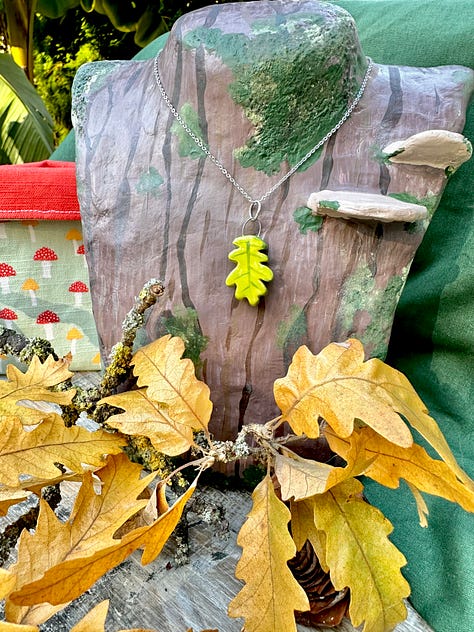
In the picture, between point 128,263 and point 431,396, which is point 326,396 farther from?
point 431,396

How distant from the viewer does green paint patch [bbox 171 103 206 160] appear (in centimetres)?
60

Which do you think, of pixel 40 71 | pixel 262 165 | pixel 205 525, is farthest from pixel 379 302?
pixel 40 71

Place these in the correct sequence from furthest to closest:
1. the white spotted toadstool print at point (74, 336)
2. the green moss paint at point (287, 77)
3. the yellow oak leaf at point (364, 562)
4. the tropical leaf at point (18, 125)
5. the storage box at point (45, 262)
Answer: the tropical leaf at point (18, 125), the white spotted toadstool print at point (74, 336), the storage box at point (45, 262), the green moss paint at point (287, 77), the yellow oak leaf at point (364, 562)

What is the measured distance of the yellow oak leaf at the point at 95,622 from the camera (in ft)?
1.20

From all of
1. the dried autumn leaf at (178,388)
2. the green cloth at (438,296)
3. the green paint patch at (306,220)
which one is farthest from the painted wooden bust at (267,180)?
the green cloth at (438,296)

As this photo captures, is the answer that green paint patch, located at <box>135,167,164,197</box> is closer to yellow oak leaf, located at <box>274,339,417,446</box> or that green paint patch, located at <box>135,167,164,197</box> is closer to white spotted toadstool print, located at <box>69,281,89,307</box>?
yellow oak leaf, located at <box>274,339,417,446</box>

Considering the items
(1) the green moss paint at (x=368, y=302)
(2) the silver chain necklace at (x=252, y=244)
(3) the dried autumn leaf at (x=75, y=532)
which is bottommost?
(3) the dried autumn leaf at (x=75, y=532)

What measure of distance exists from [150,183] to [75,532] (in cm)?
38

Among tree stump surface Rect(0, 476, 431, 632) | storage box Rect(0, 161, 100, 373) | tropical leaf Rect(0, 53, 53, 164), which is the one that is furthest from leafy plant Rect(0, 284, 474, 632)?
tropical leaf Rect(0, 53, 53, 164)

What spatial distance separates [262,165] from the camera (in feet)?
1.94

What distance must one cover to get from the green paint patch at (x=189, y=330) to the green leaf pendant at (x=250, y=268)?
7 cm

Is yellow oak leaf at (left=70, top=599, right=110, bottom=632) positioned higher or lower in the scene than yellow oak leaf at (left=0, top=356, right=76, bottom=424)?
lower

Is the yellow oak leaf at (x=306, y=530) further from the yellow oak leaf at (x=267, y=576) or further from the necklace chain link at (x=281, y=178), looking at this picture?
the necklace chain link at (x=281, y=178)

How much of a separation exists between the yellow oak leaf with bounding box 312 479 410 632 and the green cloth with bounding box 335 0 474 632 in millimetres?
189
